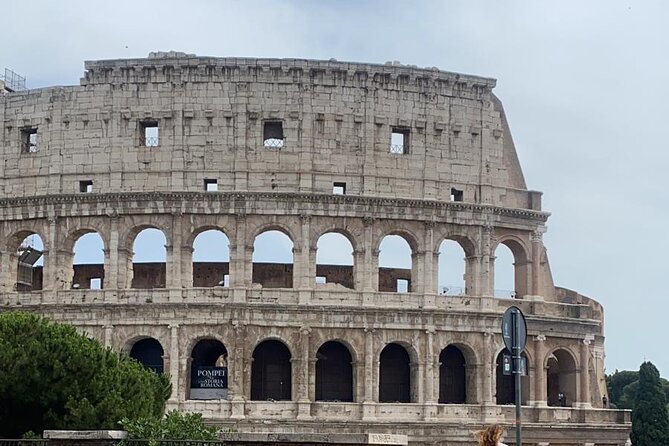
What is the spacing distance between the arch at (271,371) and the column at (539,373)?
903 cm

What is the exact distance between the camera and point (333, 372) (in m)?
45.9

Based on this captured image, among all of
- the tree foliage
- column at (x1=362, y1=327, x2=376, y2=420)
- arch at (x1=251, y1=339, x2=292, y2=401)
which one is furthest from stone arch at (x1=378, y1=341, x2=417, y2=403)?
the tree foliage

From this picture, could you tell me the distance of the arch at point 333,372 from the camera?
45.6 metres

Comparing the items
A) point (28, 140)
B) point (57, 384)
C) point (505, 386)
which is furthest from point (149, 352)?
point (57, 384)

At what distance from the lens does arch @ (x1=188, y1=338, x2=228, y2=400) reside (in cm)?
4372

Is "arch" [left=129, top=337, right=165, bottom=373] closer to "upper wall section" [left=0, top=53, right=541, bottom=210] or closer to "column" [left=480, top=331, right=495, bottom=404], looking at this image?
"upper wall section" [left=0, top=53, right=541, bottom=210]

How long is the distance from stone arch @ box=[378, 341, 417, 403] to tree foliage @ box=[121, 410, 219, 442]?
21.4 m

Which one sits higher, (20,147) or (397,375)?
(20,147)

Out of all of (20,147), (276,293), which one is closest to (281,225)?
(276,293)

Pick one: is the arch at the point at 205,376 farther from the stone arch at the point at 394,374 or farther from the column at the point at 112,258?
the stone arch at the point at 394,374

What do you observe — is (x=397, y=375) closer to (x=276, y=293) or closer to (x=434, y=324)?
(x=434, y=324)

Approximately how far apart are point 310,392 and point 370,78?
11396 mm

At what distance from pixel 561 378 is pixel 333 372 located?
9.24 m

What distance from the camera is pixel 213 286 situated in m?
46.5
